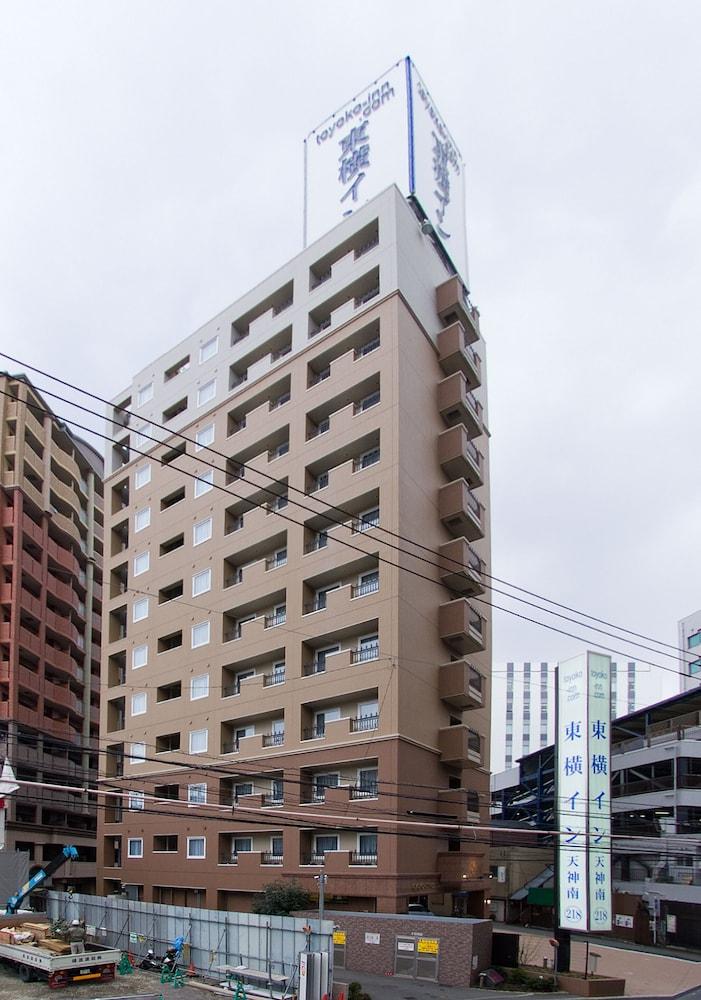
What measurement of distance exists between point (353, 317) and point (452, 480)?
1073 centimetres

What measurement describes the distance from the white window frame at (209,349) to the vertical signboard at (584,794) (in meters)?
33.8

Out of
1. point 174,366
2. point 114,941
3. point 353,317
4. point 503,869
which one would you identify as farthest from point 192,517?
point 503,869

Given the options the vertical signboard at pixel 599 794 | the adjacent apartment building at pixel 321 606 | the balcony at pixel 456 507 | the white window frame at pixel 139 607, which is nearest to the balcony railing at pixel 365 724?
the adjacent apartment building at pixel 321 606

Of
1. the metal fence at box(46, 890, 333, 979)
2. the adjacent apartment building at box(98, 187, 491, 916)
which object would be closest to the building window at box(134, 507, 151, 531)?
the adjacent apartment building at box(98, 187, 491, 916)

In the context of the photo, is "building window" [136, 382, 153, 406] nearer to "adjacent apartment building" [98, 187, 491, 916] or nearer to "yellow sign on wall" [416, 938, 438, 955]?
"adjacent apartment building" [98, 187, 491, 916]

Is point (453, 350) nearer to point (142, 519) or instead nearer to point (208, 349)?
point (208, 349)

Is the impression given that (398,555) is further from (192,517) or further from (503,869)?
(503,869)

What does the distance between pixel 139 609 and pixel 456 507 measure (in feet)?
81.0

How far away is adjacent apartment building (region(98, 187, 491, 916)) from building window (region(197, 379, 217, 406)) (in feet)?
0.65

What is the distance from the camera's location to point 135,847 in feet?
188

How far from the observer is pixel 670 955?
4841 centimetres

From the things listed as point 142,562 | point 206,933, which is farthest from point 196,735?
point 206,933

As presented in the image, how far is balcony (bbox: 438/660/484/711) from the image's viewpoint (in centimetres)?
4659

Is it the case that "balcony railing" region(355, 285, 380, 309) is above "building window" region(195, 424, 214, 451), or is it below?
above
